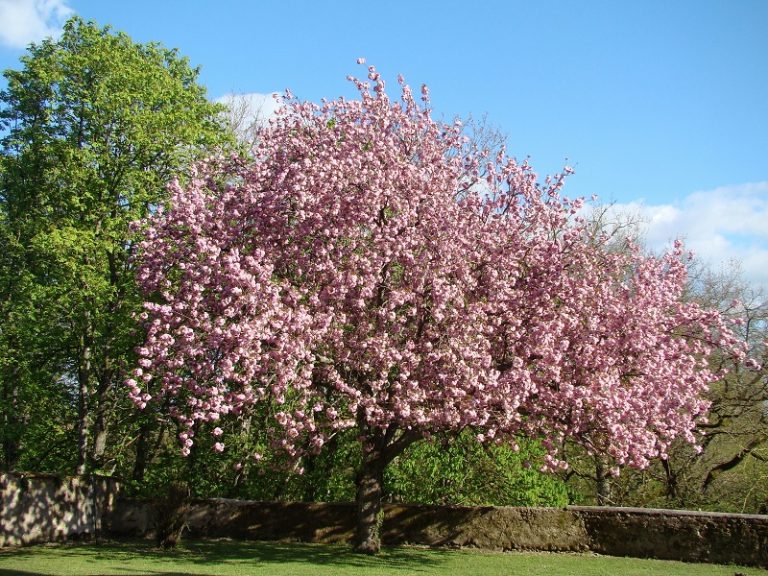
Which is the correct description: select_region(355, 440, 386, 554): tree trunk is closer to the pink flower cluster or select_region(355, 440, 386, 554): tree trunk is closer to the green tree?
the pink flower cluster

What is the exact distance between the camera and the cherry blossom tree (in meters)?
15.3

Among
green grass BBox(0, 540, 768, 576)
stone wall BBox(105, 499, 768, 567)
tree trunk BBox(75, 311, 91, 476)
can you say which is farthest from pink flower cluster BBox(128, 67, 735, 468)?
tree trunk BBox(75, 311, 91, 476)

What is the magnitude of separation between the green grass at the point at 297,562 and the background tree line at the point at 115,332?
3362 millimetres

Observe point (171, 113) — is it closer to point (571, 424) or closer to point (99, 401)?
point (99, 401)

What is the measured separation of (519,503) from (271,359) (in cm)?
1051

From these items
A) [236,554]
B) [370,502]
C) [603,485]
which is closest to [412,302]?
[370,502]

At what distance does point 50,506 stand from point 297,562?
7.55m

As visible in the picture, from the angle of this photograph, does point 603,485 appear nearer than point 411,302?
No

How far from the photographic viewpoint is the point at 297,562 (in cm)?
1648

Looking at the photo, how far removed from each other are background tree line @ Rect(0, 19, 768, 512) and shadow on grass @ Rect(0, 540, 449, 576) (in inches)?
122

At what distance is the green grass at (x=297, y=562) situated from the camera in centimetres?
1486

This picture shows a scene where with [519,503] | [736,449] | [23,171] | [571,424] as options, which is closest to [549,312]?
[571,424]

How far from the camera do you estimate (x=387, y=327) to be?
1634cm

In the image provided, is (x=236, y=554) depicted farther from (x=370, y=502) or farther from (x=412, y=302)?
(x=412, y=302)
